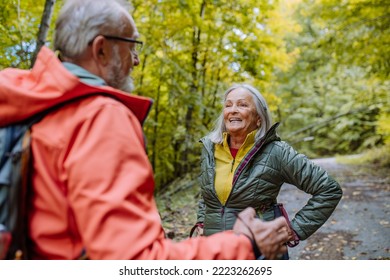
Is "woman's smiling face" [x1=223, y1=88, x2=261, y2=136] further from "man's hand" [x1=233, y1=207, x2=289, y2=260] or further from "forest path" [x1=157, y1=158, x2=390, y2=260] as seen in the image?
"forest path" [x1=157, y1=158, x2=390, y2=260]

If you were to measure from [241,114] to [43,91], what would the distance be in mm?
1753

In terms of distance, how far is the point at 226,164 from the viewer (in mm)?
2525

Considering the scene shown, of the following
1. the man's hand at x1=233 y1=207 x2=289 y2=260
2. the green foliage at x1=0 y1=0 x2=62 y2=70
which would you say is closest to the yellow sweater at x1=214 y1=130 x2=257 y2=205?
the man's hand at x1=233 y1=207 x2=289 y2=260

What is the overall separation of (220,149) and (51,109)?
1734 millimetres

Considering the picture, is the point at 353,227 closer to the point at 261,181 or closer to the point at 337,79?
the point at 261,181

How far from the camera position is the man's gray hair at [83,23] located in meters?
1.12

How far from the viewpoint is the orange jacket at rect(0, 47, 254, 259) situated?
35.6 inches

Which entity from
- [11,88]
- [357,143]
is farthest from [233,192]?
[357,143]

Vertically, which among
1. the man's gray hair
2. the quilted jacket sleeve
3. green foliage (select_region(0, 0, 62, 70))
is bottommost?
the quilted jacket sleeve

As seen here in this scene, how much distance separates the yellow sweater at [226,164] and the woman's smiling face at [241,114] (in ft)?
0.28

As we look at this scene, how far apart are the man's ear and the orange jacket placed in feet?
0.48

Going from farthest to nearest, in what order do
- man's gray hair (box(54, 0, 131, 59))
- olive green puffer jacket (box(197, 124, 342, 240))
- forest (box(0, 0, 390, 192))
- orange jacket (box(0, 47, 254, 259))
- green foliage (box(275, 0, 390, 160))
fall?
green foliage (box(275, 0, 390, 160))
forest (box(0, 0, 390, 192))
olive green puffer jacket (box(197, 124, 342, 240))
man's gray hair (box(54, 0, 131, 59))
orange jacket (box(0, 47, 254, 259))

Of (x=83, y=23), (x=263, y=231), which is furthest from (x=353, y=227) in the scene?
(x=83, y=23)
